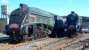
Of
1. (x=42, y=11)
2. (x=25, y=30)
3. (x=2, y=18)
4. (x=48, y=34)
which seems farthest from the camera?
(x=2, y=18)

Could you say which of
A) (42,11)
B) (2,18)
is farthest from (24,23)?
(2,18)

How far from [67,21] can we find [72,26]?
115cm

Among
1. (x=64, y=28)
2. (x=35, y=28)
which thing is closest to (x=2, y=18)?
(x=64, y=28)

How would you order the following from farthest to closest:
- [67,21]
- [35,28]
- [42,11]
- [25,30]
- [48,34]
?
1. [67,21]
2. [48,34]
3. [42,11]
4. [35,28]
5. [25,30]

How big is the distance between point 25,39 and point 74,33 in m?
10.2

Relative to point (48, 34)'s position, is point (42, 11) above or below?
above

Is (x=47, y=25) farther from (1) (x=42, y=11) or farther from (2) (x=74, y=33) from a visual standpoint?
(2) (x=74, y=33)

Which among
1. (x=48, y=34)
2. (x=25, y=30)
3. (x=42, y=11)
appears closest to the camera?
(x=25, y=30)

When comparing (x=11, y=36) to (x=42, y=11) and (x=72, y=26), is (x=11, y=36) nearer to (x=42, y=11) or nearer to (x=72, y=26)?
(x=42, y=11)

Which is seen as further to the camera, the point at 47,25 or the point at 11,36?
the point at 47,25

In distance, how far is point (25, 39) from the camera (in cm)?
2550

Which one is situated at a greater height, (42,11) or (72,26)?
(42,11)

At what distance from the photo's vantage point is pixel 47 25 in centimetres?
2992

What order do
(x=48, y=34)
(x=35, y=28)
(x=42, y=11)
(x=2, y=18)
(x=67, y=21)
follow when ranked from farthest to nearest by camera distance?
(x=2, y=18) → (x=67, y=21) → (x=48, y=34) → (x=42, y=11) → (x=35, y=28)
